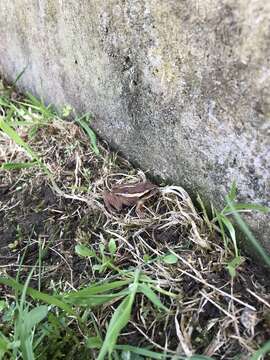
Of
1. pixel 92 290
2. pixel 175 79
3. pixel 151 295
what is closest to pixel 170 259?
pixel 151 295

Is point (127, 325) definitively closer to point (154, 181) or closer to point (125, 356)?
point (125, 356)

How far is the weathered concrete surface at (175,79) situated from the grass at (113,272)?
0.29 feet

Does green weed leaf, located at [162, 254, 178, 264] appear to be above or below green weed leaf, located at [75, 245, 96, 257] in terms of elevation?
above

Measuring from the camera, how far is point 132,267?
1.40 metres

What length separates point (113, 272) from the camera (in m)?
1.41

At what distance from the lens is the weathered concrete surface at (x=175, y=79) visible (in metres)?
1.16

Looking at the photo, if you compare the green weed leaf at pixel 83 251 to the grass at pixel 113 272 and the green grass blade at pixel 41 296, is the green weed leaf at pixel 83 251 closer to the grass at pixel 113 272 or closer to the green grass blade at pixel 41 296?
the grass at pixel 113 272

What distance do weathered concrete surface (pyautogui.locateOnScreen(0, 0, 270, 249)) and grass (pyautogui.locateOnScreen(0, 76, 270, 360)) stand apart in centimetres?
9

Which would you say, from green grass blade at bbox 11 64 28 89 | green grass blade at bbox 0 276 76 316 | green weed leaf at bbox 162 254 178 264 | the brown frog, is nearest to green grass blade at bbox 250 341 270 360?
green weed leaf at bbox 162 254 178 264

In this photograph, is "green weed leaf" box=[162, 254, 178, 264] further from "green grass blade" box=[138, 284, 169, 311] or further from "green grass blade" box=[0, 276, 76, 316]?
"green grass blade" box=[0, 276, 76, 316]

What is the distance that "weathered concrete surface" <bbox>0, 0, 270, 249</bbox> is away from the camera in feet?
3.80

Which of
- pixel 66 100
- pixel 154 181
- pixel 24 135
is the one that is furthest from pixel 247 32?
pixel 24 135

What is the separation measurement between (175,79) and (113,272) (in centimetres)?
65

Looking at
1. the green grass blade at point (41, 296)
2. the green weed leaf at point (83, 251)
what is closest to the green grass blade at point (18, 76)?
the green weed leaf at point (83, 251)
